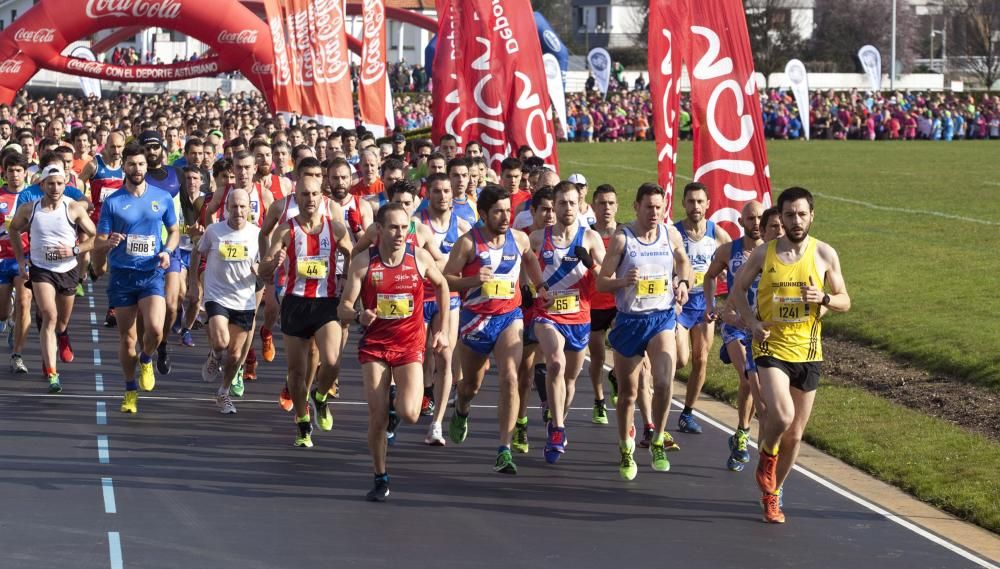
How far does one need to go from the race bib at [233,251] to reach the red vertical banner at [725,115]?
3.61m

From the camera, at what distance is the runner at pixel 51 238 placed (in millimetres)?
14195

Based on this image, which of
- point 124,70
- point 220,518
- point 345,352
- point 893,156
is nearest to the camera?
point 220,518

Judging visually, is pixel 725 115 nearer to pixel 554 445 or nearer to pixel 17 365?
pixel 554 445

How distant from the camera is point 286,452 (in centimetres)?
1152

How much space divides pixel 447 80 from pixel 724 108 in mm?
6719

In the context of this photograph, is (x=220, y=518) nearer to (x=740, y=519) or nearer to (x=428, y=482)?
(x=428, y=482)

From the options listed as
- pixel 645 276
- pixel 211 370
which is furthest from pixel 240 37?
pixel 645 276

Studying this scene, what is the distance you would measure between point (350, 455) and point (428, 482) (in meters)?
1.06

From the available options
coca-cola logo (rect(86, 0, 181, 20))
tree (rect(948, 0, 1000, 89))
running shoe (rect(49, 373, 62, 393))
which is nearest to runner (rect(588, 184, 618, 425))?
running shoe (rect(49, 373, 62, 393))

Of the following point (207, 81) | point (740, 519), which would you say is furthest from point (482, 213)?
point (207, 81)

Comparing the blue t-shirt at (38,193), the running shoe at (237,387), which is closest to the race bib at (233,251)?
the running shoe at (237,387)

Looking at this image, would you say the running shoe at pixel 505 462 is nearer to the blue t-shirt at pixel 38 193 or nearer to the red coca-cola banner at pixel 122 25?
the blue t-shirt at pixel 38 193

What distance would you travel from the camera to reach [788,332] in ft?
31.7

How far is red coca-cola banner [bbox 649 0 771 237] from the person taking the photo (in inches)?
495
